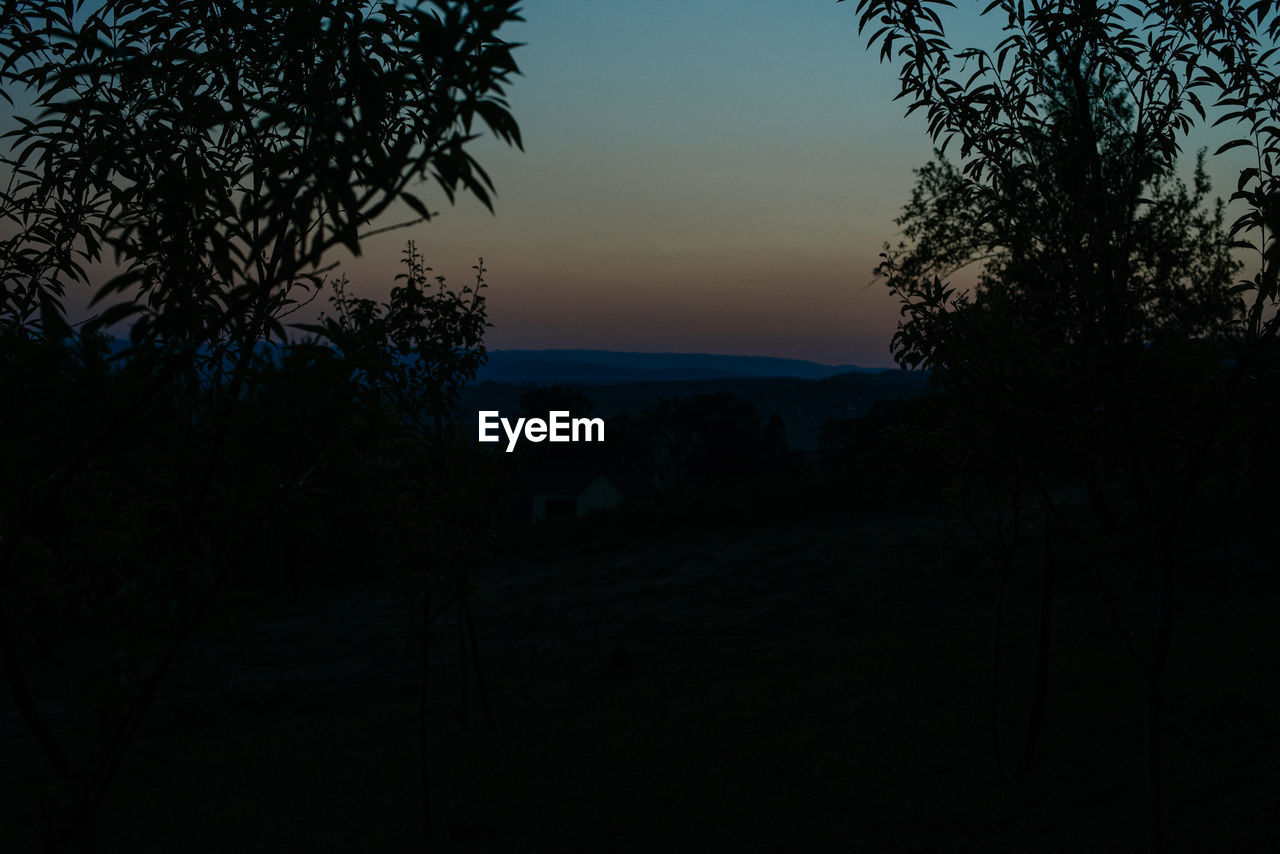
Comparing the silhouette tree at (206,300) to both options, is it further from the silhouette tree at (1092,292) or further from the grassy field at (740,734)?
the silhouette tree at (1092,292)

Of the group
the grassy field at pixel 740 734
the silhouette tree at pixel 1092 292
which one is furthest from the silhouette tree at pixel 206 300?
the silhouette tree at pixel 1092 292

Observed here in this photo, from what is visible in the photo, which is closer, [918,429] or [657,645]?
[918,429]

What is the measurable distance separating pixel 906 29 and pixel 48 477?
18.6ft

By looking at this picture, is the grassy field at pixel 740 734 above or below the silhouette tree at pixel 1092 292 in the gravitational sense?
below

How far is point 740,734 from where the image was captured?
12.5 m

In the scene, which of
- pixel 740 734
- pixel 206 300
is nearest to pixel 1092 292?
pixel 206 300

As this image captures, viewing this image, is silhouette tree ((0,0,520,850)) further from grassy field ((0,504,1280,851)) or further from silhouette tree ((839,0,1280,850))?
silhouette tree ((839,0,1280,850))

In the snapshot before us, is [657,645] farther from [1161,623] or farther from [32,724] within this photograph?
[32,724]

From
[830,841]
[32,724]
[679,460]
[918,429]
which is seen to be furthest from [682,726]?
[679,460]

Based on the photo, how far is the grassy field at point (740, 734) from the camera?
29.3 feet

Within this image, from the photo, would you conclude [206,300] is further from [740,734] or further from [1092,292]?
[740,734]

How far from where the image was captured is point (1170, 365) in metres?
5.09

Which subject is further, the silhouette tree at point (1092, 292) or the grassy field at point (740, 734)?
the grassy field at point (740, 734)

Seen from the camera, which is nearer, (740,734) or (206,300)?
(206,300)
